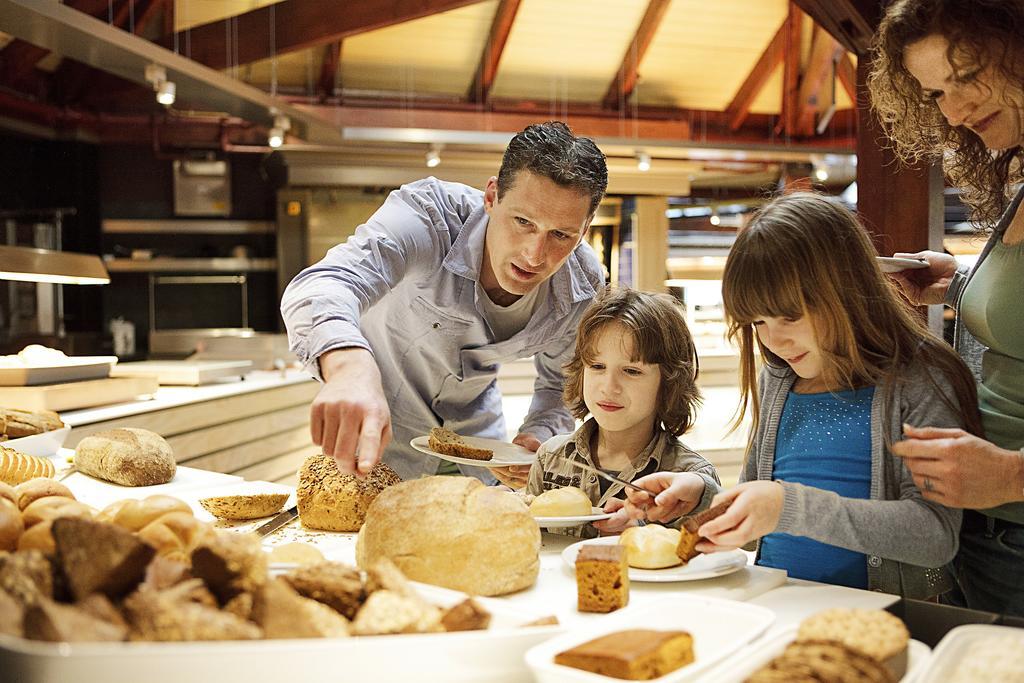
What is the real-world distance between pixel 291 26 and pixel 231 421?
3.65 metres

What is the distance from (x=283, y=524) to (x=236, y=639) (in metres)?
0.94

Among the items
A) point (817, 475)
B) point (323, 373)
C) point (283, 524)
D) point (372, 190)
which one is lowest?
point (283, 524)

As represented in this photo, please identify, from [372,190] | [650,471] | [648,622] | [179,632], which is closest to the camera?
[179,632]

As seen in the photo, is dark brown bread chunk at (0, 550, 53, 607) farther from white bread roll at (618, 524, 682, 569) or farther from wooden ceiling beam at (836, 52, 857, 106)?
wooden ceiling beam at (836, 52, 857, 106)

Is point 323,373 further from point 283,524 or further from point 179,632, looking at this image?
point 179,632

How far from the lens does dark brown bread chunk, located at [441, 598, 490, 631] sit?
3.05ft

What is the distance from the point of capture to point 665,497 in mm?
1538

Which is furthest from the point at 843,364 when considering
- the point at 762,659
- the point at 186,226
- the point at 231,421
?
the point at 186,226

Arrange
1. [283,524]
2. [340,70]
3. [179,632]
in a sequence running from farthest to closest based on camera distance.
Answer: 1. [340,70]
2. [283,524]
3. [179,632]

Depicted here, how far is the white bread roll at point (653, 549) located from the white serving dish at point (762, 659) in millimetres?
356

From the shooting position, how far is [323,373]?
1.56 metres

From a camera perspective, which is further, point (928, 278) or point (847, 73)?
point (847, 73)

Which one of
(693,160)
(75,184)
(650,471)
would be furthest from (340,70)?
(650,471)

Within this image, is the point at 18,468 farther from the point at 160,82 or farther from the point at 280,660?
the point at 160,82
